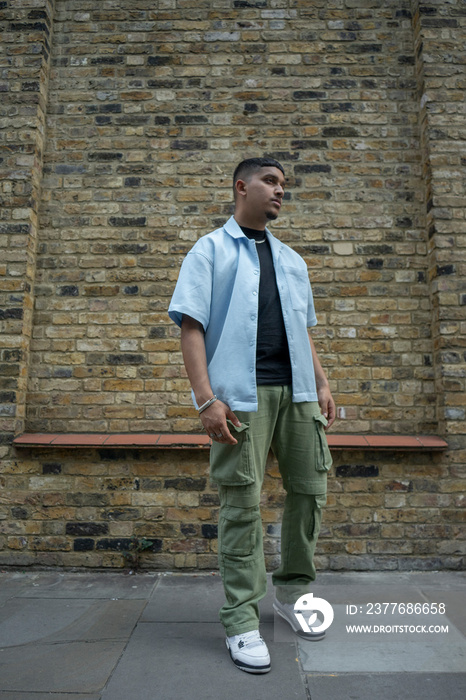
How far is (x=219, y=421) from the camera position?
6.15 ft

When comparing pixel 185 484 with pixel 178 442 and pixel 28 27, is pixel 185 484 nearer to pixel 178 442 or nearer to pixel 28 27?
pixel 178 442

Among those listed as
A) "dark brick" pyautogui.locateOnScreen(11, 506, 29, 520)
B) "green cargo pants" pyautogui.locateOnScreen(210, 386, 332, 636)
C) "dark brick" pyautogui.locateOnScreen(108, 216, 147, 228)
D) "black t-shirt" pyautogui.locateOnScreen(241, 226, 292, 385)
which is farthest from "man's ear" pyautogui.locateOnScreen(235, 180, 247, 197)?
"dark brick" pyautogui.locateOnScreen(11, 506, 29, 520)

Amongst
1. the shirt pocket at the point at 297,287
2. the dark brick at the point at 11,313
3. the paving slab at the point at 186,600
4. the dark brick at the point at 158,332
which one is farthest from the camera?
the dark brick at the point at 158,332

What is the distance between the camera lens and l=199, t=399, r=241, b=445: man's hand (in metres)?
1.88

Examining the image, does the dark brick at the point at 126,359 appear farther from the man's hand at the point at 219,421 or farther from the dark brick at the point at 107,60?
the dark brick at the point at 107,60

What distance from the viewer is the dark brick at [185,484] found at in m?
3.32

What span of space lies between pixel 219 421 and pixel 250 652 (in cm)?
88

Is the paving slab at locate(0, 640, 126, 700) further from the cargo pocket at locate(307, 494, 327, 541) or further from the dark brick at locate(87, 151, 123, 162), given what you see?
the dark brick at locate(87, 151, 123, 162)

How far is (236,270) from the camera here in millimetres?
2143

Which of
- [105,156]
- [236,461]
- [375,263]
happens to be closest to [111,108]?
[105,156]

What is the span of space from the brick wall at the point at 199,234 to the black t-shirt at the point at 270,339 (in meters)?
1.42

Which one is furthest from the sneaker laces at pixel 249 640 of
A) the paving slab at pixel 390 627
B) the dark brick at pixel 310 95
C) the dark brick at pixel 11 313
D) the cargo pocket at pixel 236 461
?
the dark brick at pixel 310 95

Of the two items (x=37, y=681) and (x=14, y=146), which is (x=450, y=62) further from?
(x=37, y=681)

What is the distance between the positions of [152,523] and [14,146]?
9.65 feet
